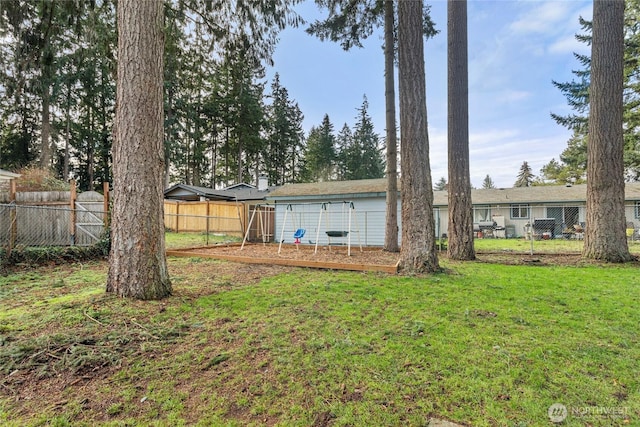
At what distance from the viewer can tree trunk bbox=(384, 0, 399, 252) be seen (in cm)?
894

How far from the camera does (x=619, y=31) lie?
6.69 metres

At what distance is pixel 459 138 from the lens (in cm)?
777

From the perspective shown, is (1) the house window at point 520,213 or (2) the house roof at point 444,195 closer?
(2) the house roof at point 444,195

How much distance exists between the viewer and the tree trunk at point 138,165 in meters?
3.52

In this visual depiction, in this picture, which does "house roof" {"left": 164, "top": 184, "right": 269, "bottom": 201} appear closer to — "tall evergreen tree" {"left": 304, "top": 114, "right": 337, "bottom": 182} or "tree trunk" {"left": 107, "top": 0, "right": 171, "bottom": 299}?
"tree trunk" {"left": 107, "top": 0, "right": 171, "bottom": 299}

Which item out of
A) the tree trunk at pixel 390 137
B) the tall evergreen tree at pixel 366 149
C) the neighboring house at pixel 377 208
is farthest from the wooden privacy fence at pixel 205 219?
the tall evergreen tree at pixel 366 149

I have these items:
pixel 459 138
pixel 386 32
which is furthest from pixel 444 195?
pixel 386 32

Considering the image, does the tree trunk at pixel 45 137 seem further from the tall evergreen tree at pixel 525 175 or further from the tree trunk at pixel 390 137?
the tall evergreen tree at pixel 525 175

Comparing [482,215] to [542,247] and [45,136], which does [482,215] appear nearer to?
[542,247]

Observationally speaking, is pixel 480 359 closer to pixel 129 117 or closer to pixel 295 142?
pixel 129 117

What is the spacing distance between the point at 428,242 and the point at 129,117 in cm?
522

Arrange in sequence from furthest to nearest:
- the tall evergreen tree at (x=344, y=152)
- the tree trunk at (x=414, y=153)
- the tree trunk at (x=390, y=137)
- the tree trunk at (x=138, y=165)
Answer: the tall evergreen tree at (x=344, y=152), the tree trunk at (x=390, y=137), the tree trunk at (x=414, y=153), the tree trunk at (x=138, y=165)

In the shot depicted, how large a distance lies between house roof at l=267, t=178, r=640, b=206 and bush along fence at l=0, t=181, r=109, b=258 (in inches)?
275

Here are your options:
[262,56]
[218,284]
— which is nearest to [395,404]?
[218,284]
